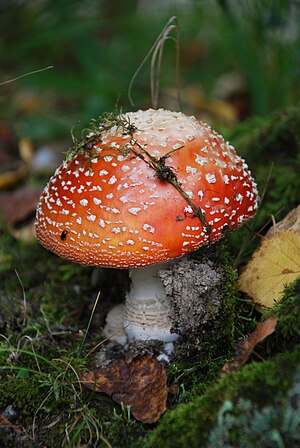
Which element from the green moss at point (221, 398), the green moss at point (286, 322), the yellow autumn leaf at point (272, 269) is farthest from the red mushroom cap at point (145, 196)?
the green moss at point (221, 398)

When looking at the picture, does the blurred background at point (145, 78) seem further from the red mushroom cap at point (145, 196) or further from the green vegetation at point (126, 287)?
the red mushroom cap at point (145, 196)

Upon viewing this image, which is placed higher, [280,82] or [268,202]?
[280,82]

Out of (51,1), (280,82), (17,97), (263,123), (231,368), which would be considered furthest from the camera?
(17,97)

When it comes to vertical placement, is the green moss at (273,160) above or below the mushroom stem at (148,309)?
above

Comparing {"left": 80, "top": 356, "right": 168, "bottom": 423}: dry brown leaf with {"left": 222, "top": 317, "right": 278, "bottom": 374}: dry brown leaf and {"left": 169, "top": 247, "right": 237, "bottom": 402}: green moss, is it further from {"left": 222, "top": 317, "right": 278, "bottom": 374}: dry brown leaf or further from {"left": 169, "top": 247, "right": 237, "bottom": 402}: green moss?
{"left": 222, "top": 317, "right": 278, "bottom": 374}: dry brown leaf

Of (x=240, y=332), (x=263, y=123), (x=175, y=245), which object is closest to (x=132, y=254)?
(x=175, y=245)

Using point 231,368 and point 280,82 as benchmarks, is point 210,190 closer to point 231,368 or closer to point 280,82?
point 231,368

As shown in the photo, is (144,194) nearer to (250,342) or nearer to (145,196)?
(145,196)
